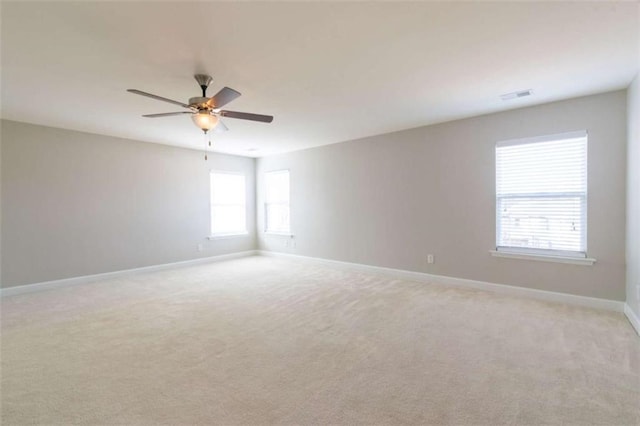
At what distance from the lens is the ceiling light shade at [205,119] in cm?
284

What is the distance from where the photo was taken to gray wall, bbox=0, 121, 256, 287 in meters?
4.29

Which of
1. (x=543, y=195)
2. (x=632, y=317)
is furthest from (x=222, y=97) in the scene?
(x=632, y=317)

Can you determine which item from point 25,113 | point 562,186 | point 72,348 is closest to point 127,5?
point 72,348

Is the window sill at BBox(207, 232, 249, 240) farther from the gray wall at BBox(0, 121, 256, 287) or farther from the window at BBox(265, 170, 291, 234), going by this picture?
the window at BBox(265, 170, 291, 234)

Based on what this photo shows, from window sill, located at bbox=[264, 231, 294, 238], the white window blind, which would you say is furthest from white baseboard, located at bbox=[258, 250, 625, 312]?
window sill, located at bbox=[264, 231, 294, 238]

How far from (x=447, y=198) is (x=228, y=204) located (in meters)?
4.77

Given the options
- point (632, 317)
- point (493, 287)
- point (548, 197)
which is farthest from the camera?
point (493, 287)

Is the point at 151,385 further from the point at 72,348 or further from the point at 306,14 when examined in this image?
the point at 306,14

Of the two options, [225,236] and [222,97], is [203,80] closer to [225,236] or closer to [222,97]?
[222,97]

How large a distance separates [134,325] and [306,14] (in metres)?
3.27

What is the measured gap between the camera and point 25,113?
12.7ft

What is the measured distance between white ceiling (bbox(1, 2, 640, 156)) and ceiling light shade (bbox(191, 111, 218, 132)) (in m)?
0.35

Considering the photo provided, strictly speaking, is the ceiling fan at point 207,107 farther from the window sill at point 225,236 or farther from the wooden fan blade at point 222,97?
the window sill at point 225,236

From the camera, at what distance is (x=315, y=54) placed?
2.45m
